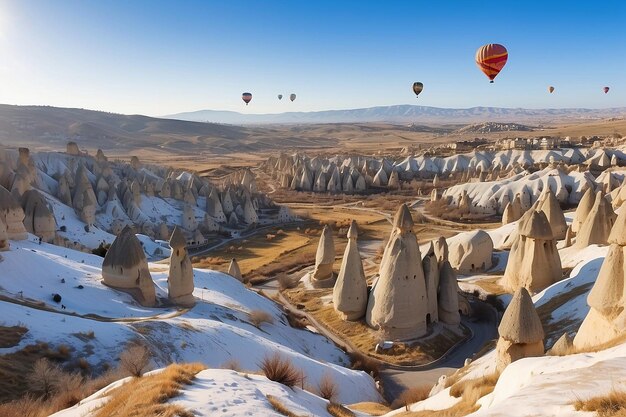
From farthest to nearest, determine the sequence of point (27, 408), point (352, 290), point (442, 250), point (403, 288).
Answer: point (442, 250) < point (352, 290) < point (403, 288) < point (27, 408)

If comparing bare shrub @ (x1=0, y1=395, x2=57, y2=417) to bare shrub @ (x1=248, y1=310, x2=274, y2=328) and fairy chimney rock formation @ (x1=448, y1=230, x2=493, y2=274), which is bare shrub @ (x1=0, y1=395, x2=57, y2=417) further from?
fairy chimney rock formation @ (x1=448, y1=230, x2=493, y2=274)

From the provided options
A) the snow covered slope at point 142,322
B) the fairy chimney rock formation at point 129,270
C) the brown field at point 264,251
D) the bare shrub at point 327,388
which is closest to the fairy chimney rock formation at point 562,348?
the bare shrub at point 327,388

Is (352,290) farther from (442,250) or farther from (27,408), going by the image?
(27,408)

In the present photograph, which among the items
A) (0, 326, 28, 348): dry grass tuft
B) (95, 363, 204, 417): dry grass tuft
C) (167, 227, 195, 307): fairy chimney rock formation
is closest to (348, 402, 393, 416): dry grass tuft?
(95, 363, 204, 417): dry grass tuft

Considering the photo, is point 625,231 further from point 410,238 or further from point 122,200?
point 122,200

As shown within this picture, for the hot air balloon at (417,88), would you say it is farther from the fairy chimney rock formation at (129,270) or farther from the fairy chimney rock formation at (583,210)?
the fairy chimney rock formation at (129,270)

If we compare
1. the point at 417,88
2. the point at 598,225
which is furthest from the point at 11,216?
the point at 417,88
